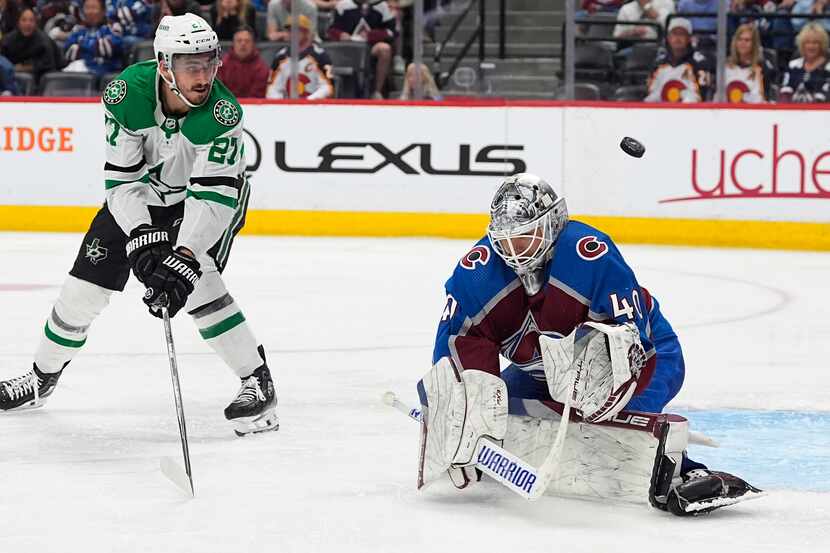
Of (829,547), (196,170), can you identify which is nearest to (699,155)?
(196,170)

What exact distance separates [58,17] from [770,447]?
7.31 meters

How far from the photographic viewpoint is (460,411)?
324 cm

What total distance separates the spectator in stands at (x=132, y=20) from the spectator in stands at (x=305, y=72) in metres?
0.99

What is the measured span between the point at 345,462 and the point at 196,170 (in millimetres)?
869

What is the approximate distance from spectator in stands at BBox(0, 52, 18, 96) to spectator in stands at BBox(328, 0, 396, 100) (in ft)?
6.73

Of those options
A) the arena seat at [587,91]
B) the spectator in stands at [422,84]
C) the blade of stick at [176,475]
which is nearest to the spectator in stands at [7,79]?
the spectator in stands at [422,84]

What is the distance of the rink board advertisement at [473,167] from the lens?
28.1 ft

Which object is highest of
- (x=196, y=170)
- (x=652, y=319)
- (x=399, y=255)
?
(x=196, y=170)

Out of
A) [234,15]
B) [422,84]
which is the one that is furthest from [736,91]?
[234,15]

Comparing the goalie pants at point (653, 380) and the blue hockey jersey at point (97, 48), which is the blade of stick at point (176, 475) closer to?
the goalie pants at point (653, 380)

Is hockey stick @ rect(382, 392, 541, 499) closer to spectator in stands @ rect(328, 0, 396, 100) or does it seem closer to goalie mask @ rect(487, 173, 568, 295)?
goalie mask @ rect(487, 173, 568, 295)

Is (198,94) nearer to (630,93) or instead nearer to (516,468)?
(516,468)

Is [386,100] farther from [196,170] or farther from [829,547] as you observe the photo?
[829,547]

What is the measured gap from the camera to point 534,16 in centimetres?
918
